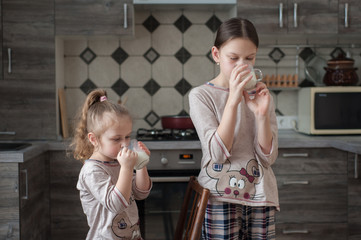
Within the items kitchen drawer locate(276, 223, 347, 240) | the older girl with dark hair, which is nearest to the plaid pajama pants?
the older girl with dark hair

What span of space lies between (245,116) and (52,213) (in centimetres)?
162

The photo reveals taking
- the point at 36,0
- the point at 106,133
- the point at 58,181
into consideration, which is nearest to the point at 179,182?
the point at 58,181

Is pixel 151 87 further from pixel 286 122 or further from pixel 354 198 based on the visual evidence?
pixel 354 198

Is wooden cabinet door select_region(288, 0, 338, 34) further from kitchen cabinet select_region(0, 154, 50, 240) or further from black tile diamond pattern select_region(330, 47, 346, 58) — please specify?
kitchen cabinet select_region(0, 154, 50, 240)

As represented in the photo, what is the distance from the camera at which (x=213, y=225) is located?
140 cm

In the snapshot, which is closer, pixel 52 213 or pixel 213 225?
pixel 213 225

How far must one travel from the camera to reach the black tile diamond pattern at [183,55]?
307cm

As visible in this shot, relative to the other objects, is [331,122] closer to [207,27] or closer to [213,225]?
[207,27]

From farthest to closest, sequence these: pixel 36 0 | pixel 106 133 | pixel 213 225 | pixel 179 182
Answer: pixel 36 0 → pixel 179 182 → pixel 213 225 → pixel 106 133

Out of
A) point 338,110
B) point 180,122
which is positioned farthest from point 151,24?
point 338,110

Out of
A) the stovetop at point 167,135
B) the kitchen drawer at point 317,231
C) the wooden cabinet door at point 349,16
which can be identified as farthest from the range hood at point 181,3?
the kitchen drawer at point 317,231

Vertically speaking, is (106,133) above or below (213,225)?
above

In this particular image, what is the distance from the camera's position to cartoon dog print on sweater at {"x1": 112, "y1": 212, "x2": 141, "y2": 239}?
128 cm

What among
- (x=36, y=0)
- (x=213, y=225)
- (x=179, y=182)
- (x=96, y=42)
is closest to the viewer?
(x=213, y=225)
